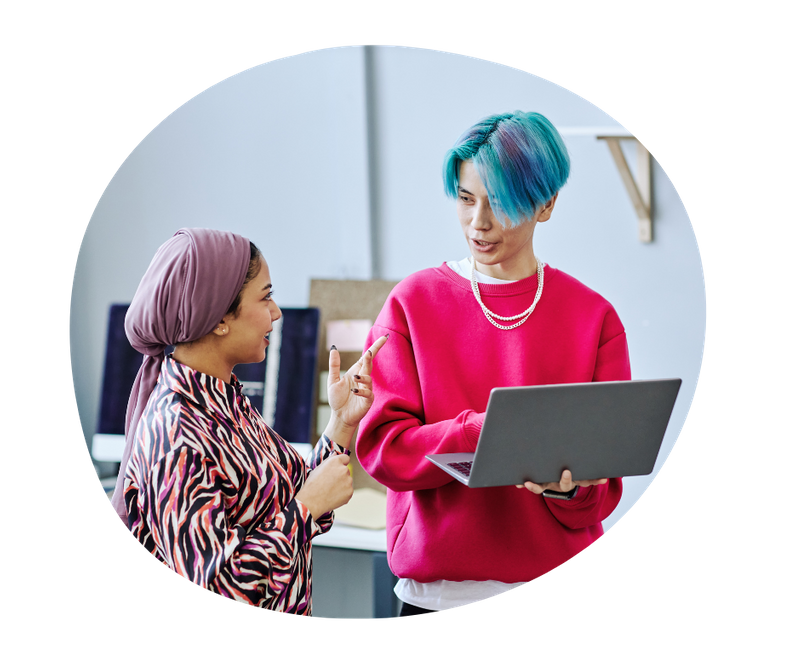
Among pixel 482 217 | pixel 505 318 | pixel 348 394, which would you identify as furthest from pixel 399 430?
pixel 482 217

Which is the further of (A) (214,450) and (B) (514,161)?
(B) (514,161)

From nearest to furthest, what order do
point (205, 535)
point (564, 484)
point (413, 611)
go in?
1. point (205, 535)
2. point (564, 484)
3. point (413, 611)

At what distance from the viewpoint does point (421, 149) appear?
1244 mm

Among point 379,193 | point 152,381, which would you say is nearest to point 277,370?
point 152,381

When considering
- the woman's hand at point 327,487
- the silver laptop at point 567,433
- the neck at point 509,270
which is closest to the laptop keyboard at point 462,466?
the silver laptop at point 567,433

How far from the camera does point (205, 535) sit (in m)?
0.98

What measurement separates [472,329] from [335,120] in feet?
1.58

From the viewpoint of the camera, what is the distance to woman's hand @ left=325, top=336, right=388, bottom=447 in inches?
45.5

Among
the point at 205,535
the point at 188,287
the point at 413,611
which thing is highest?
the point at 188,287

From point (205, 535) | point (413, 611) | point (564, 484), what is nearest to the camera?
point (205, 535)

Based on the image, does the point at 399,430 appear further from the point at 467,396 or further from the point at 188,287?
the point at 188,287

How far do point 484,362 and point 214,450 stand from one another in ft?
1.39

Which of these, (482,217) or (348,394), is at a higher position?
(482,217)

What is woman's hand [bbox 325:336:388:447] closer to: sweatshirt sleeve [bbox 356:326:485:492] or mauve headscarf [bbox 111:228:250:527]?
sweatshirt sleeve [bbox 356:326:485:492]
